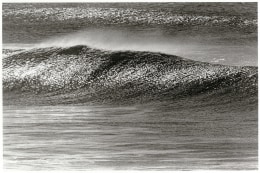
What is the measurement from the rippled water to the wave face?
0.36 ft

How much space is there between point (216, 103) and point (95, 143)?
78cm

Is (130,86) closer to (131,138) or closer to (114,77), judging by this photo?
(114,77)

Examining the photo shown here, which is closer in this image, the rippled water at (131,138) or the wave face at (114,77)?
the rippled water at (131,138)

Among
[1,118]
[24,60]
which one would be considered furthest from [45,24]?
[1,118]

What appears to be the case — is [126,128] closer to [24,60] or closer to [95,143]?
[95,143]

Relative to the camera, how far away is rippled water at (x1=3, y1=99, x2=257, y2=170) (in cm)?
447

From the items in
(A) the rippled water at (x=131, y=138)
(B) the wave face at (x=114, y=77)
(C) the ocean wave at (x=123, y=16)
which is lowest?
(A) the rippled water at (x=131, y=138)

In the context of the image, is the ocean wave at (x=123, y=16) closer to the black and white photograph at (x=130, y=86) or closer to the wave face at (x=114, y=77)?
the black and white photograph at (x=130, y=86)

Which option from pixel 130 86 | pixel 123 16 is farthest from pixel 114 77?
pixel 123 16

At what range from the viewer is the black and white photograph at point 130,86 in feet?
14.7

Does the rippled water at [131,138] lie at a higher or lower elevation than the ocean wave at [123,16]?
lower

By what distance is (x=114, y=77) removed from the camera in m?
4.73

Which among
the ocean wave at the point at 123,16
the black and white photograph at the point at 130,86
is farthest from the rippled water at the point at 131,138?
the ocean wave at the point at 123,16

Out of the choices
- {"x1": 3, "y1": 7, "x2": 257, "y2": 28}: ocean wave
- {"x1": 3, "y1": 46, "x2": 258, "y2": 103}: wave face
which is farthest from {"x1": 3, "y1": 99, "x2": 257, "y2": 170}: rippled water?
{"x1": 3, "y1": 7, "x2": 257, "y2": 28}: ocean wave
